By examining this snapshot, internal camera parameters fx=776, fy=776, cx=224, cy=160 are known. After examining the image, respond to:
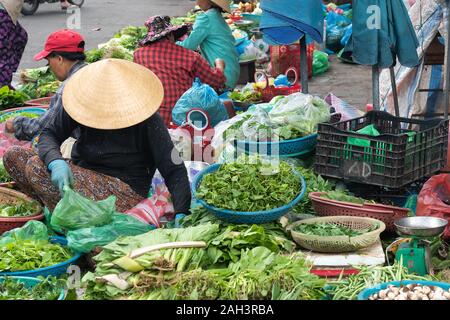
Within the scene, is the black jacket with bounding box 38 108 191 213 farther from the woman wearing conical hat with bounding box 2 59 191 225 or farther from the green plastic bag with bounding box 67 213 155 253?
the green plastic bag with bounding box 67 213 155 253

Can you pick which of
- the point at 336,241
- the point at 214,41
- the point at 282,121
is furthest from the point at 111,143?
the point at 214,41

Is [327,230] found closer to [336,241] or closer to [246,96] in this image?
[336,241]

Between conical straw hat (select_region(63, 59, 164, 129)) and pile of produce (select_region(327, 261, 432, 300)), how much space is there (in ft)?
5.05

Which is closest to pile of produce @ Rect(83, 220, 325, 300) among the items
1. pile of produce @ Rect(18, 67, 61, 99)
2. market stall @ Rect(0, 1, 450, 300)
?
market stall @ Rect(0, 1, 450, 300)

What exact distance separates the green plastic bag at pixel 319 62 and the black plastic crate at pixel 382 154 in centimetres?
517

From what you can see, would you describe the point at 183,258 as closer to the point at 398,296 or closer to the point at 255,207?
the point at 255,207

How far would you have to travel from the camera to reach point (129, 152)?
462cm

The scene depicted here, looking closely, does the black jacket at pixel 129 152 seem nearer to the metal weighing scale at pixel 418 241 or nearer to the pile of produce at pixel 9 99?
the metal weighing scale at pixel 418 241

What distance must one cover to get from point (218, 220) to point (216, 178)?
9.0 inches

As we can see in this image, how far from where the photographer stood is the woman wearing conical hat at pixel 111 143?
443cm

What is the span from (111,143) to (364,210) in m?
1.52

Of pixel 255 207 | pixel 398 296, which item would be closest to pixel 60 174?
pixel 255 207

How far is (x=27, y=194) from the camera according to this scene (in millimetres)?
5055

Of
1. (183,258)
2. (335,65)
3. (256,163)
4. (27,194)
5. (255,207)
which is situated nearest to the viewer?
(183,258)
